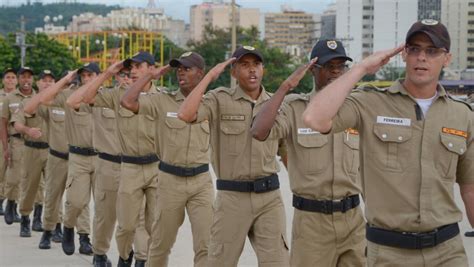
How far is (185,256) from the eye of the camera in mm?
11320

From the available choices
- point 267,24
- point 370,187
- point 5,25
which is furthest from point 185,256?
point 267,24

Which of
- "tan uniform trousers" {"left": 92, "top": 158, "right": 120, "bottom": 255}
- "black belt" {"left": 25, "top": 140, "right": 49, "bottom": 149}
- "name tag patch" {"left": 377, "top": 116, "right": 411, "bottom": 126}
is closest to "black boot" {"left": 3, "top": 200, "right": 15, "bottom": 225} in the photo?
"black belt" {"left": 25, "top": 140, "right": 49, "bottom": 149}

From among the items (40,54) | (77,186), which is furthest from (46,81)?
(40,54)

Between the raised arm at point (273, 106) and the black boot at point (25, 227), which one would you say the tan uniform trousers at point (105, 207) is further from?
the raised arm at point (273, 106)

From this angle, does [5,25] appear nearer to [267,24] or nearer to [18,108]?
[267,24]

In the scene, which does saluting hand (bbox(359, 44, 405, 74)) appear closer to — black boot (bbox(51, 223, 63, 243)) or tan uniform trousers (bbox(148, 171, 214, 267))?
tan uniform trousers (bbox(148, 171, 214, 267))

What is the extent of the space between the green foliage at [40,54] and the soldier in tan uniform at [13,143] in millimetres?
38817

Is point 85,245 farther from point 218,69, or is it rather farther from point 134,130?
point 218,69

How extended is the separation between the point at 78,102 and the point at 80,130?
1831 millimetres

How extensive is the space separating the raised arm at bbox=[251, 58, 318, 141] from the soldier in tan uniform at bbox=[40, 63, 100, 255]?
17.7ft

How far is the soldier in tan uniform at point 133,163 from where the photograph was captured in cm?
1005

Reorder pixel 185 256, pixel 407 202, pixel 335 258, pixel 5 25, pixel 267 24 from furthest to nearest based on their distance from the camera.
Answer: pixel 267 24
pixel 5 25
pixel 185 256
pixel 335 258
pixel 407 202

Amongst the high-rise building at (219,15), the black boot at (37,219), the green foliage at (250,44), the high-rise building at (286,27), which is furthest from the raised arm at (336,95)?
the high-rise building at (286,27)

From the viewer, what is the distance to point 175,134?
9.06m
